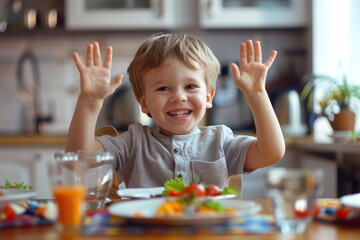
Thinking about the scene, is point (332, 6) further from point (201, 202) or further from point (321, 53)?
point (201, 202)

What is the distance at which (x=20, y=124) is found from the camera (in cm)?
383

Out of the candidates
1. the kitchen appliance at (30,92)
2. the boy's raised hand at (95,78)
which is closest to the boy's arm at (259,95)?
the boy's raised hand at (95,78)

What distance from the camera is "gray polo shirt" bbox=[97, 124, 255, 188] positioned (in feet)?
5.24

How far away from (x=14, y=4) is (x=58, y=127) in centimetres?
75

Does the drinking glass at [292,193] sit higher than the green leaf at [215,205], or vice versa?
the drinking glass at [292,193]

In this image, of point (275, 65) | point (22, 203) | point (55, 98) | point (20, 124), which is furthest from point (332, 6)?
point (22, 203)

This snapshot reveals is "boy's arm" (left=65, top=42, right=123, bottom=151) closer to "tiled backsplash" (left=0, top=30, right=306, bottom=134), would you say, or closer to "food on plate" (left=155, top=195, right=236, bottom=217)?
"food on plate" (left=155, top=195, right=236, bottom=217)

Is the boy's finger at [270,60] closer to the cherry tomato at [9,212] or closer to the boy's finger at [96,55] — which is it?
the boy's finger at [96,55]

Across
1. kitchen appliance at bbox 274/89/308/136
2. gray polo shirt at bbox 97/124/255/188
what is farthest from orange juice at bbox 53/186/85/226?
kitchen appliance at bbox 274/89/308/136

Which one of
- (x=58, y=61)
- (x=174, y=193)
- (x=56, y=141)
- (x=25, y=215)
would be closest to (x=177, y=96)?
(x=174, y=193)

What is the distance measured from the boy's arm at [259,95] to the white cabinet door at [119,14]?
2.10m

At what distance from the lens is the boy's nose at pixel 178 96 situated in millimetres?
1588

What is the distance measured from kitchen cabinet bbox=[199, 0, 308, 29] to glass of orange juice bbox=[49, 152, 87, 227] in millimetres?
2544

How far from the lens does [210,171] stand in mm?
1588
